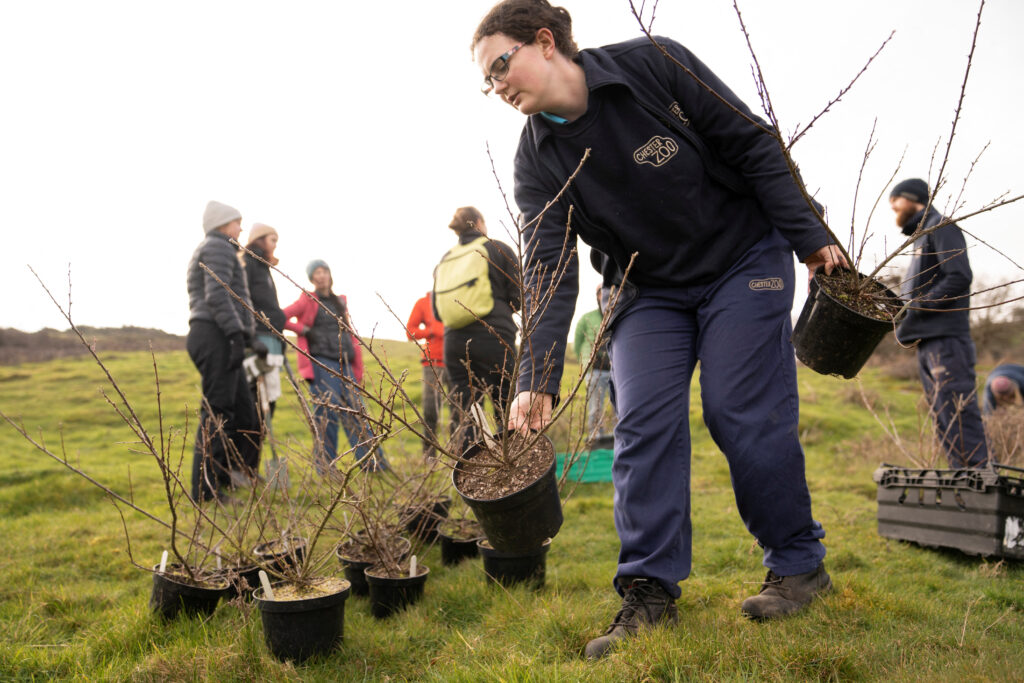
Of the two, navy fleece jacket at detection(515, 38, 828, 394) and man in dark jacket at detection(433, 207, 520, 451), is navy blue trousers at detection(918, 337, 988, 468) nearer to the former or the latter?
navy fleece jacket at detection(515, 38, 828, 394)

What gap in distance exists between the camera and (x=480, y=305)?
461 cm

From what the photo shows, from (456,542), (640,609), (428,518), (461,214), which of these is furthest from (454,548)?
(461,214)

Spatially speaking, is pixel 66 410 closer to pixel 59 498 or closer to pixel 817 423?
pixel 59 498

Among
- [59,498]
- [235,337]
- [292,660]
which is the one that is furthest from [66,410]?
[292,660]

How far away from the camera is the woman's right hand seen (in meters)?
2.03

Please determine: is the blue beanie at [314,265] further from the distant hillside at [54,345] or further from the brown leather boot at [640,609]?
the distant hillside at [54,345]

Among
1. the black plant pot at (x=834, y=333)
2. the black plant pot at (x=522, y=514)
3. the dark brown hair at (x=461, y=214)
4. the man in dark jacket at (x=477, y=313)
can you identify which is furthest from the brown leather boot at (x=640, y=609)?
the dark brown hair at (x=461, y=214)

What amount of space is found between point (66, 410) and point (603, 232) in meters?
16.0

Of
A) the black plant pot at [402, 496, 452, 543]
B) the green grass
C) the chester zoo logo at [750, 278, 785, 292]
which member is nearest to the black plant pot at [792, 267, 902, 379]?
the chester zoo logo at [750, 278, 785, 292]

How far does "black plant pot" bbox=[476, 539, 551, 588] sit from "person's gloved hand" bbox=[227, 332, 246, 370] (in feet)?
9.91

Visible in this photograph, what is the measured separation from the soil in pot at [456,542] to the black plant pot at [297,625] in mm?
1297

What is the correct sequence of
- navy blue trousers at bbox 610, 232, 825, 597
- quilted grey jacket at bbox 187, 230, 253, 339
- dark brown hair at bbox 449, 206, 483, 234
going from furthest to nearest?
quilted grey jacket at bbox 187, 230, 253, 339 → dark brown hair at bbox 449, 206, 483, 234 → navy blue trousers at bbox 610, 232, 825, 597

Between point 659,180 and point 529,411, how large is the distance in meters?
0.95

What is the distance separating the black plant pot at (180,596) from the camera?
258cm
